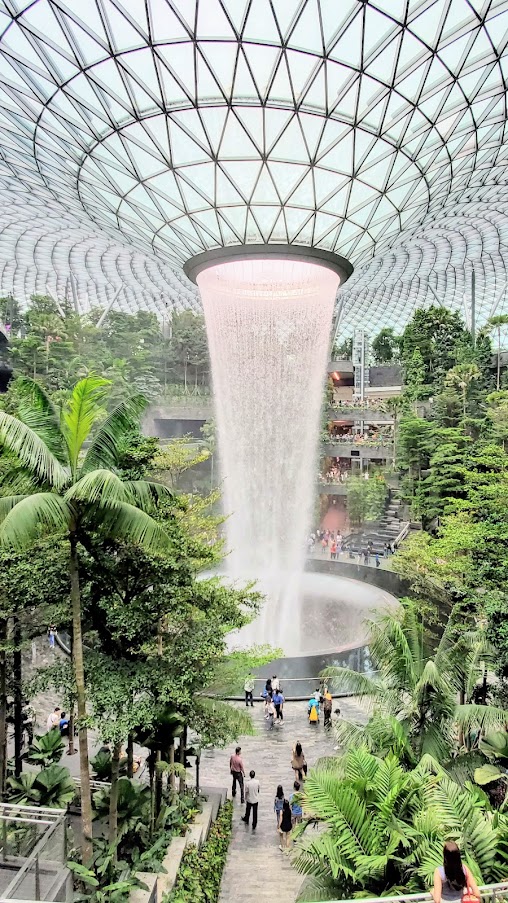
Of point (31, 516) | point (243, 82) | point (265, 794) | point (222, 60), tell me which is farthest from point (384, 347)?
point (31, 516)

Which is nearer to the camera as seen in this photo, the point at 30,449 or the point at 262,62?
the point at 30,449

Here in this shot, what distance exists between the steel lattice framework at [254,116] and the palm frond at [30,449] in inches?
698

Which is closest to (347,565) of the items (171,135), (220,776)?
(220,776)

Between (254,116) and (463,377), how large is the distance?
98.1 feet

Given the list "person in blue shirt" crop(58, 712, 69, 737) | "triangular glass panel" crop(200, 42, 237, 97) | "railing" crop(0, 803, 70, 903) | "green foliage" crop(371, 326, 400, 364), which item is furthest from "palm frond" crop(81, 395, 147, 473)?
"green foliage" crop(371, 326, 400, 364)

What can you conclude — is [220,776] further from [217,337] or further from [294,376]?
[294,376]

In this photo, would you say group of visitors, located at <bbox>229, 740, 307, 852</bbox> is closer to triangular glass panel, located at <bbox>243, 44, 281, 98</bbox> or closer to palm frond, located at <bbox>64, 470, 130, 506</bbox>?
palm frond, located at <bbox>64, 470, 130, 506</bbox>

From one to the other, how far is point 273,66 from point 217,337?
1842 cm

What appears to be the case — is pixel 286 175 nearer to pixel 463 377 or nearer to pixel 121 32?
pixel 121 32

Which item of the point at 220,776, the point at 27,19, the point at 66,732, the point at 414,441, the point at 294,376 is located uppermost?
the point at 27,19

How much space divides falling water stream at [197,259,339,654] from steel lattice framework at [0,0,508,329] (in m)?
3.24

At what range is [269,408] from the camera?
4628 centimetres

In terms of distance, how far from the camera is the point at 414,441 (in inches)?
1923

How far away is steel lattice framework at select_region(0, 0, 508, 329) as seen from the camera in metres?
20.3
